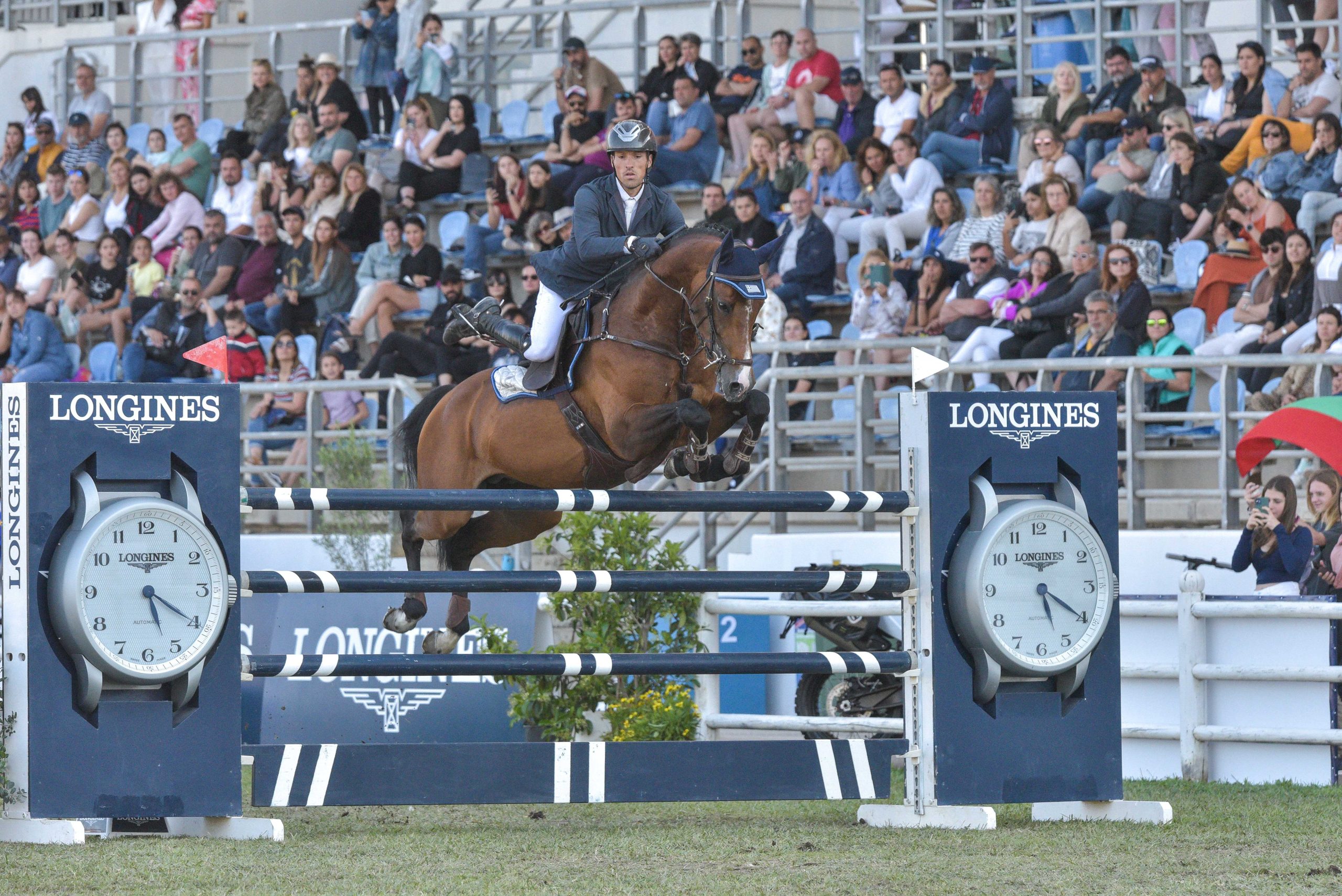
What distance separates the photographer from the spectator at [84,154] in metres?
19.1

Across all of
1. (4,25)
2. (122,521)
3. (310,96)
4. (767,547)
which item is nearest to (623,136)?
(122,521)

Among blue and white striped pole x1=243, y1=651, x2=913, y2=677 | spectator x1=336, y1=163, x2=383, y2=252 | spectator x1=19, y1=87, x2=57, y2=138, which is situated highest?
spectator x1=19, y1=87, x2=57, y2=138

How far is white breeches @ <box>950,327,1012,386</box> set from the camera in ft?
39.8

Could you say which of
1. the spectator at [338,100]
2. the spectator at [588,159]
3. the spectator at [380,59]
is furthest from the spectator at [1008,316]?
the spectator at [380,59]

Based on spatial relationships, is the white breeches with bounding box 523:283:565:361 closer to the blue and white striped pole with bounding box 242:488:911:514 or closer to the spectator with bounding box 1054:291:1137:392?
the blue and white striped pole with bounding box 242:488:911:514

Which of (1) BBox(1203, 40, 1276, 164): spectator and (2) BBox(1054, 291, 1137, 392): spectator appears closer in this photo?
(2) BBox(1054, 291, 1137, 392): spectator

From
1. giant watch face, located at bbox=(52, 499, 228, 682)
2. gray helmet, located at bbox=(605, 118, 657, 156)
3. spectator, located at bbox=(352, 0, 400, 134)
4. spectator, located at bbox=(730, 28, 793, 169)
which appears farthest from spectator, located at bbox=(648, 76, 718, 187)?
giant watch face, located at bbox=(52, 499, 228, 682)

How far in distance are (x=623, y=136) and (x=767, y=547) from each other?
15.0 ft

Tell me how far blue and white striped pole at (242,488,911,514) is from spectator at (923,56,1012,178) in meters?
8.17

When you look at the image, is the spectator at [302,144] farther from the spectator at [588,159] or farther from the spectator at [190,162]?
the spectator at [588,159]

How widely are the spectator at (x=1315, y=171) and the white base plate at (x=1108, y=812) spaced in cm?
666

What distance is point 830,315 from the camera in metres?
13.7

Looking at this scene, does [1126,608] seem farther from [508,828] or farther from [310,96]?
[310,96]

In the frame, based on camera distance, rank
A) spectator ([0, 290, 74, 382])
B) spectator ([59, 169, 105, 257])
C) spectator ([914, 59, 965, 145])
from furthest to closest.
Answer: spectator ([59, 169, 105, 257]) → spectator ([0, 290, 74, 382]) → spectator ([914, 59, 965, 145])
